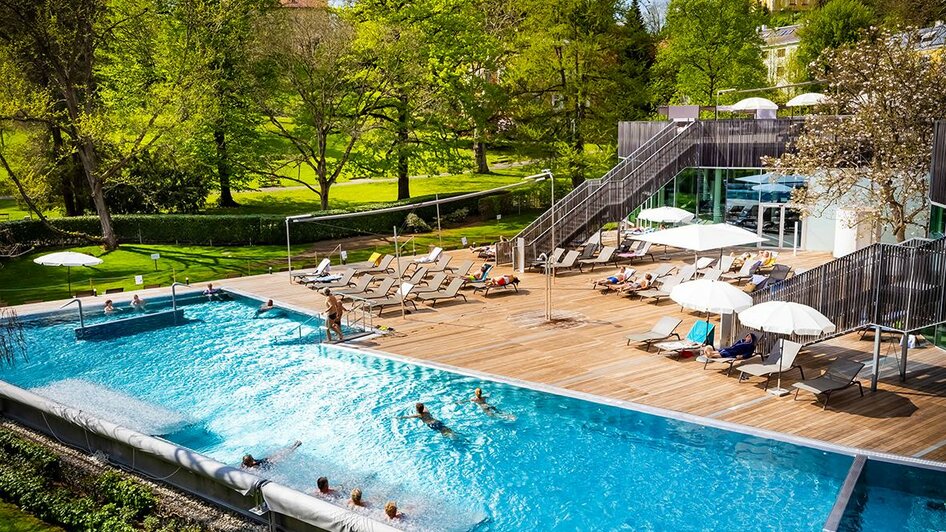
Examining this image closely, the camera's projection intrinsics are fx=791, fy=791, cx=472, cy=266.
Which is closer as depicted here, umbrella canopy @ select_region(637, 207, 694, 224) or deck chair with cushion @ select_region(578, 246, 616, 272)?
umbrella canopy @ select_region(637, 207, 694, 224)

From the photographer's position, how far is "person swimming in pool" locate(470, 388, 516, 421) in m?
14.8

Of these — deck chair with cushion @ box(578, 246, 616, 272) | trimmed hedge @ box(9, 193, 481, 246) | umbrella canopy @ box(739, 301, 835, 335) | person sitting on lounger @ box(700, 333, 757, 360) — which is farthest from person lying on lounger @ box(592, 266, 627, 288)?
trimmed hedge @ box(9, 193, 481, 246)

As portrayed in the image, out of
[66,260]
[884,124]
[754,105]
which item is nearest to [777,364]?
[884,124]

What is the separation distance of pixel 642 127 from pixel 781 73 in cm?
3173

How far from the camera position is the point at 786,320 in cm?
1437

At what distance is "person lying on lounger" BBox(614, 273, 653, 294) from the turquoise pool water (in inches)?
319

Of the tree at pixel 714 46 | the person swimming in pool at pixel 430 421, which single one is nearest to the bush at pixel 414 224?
the tree at pixel 714 46

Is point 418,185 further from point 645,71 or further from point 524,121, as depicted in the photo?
point 645,71

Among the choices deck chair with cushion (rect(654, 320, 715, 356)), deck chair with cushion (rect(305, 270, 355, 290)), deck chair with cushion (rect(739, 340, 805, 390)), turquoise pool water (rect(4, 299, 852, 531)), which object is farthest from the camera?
deck chair with cushion (rect(305, 270, 355, 290))

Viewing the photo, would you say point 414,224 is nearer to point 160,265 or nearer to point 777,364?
point 160,265

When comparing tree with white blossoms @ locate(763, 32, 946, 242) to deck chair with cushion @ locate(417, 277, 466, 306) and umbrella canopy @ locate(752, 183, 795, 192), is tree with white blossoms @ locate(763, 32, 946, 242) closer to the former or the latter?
umbrella canopy @ locate(752, 183, 795, 192)

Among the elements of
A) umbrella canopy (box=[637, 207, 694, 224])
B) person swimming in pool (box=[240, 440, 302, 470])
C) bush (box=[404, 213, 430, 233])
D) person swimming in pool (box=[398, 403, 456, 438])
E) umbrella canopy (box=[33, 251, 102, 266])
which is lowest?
person swimming in pool (box=[240, 440, 302, 470])

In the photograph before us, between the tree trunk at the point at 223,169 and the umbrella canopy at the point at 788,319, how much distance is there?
28.0 metres

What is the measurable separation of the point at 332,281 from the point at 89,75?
1410cm
